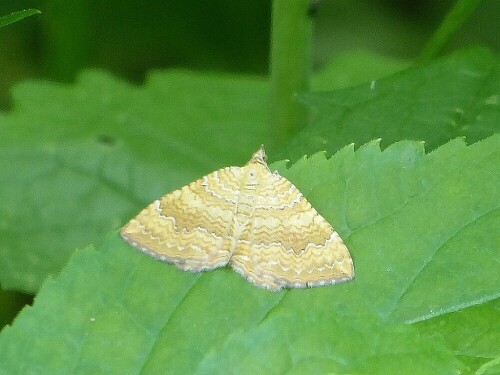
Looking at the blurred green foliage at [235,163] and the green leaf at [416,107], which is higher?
the green leaf at [416,107]

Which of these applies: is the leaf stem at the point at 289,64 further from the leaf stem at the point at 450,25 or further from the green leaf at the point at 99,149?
the green leaf at the point at 99,149

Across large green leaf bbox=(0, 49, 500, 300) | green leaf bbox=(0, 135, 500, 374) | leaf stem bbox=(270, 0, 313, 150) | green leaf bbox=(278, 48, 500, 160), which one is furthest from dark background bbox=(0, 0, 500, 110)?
green leaf bbox=(0, 135, 500, 374)

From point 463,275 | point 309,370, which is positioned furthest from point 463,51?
point 309,370

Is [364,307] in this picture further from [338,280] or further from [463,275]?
[463,275]

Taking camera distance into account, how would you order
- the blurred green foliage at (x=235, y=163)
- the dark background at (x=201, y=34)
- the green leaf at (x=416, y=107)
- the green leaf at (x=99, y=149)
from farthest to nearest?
the dark background at (x=201, y=34) < the green leaf at (x=99, y=149) < the green leaf at (x=416, y=107) < the blurred green foliage at (x=235, y=163)

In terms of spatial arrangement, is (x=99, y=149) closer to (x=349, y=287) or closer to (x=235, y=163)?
(x=235, y=163)

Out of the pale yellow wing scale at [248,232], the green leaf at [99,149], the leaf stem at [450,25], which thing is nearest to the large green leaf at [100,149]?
the green leaf at [99,149]

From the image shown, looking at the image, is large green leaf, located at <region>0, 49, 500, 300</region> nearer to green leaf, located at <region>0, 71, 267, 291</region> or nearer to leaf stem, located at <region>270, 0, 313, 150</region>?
green leaf, located at <region>0, 71, 267, 291</region>
